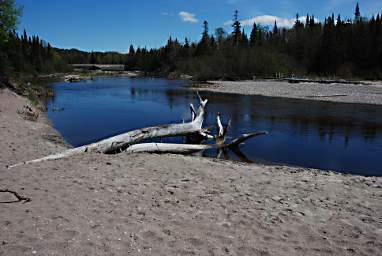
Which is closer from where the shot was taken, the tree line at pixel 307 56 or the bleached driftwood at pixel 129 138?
the bleached driftwood at pixel 129 138

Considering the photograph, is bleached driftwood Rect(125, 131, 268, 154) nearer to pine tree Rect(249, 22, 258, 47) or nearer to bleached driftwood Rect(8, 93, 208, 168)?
bleached driftwood Rect(8, 93, 208, 168)

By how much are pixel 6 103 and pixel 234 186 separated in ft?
61.4

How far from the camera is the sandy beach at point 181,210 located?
13.9ft

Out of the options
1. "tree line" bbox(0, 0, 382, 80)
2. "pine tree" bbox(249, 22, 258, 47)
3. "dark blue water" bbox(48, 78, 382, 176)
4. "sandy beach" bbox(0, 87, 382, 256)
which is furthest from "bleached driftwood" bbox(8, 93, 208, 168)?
"pine tree" bbox(249, 22, 258, 47)

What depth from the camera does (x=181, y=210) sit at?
17.8 ft

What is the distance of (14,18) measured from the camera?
2819 centimetres

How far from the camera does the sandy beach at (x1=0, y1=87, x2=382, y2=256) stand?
4.23 meters

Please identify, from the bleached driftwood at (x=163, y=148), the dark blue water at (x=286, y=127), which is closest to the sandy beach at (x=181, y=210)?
the bleached driftwood at (x=163, y=148)

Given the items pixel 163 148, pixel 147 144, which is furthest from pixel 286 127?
pixel 147 144

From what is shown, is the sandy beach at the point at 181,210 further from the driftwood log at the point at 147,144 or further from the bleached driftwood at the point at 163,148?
the bleached driftwood at the point at 163,148

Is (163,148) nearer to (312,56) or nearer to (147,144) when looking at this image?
(147,144)

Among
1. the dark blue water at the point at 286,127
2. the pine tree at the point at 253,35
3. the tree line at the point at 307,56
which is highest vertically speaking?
the pine tree at the point at 253,35

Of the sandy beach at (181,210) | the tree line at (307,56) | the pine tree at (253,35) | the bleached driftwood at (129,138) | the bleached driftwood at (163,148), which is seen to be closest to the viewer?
the sandy beach at (181,210)

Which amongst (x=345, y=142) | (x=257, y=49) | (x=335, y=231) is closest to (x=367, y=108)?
(x=345, y=142)
